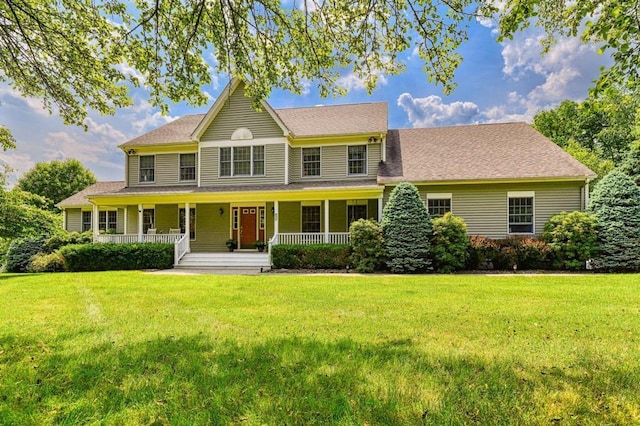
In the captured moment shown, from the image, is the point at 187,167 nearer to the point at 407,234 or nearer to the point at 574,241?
the point at 407,234

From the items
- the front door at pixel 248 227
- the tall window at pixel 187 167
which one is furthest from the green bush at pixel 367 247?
the tall window at pixel 187 167

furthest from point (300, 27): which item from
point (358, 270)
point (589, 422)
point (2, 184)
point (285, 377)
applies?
point (2, 184)

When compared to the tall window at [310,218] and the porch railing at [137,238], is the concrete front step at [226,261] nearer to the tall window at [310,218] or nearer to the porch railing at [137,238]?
the porch railing at [137,238]

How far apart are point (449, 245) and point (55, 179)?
46.7 meters

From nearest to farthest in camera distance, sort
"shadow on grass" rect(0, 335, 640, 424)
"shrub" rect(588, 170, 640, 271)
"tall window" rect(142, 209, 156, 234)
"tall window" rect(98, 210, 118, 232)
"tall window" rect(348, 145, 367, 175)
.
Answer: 1. "shadow on grass" rect(0, 335, 640, 424)
2. "shrub" rect(588, 170, 640, 271)
3. "tall window" rect(348, 145, 367, 175)
4. "tall window" rect(142, 209, 156, 234)
5. "tall window" rect(98, 210, 118, 232)

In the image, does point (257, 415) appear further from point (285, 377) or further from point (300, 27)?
point (300, 27)

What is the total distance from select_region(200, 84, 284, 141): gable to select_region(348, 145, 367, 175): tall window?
12.9 ft

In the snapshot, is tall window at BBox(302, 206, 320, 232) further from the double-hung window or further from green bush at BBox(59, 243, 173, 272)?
the double-hung window

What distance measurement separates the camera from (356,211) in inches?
728

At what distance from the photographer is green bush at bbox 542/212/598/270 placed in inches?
527

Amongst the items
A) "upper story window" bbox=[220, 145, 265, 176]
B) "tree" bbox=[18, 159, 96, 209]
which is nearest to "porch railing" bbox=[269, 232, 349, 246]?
"upper story window" bbox=[220, 145, 265, 176]

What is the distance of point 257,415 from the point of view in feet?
9.24

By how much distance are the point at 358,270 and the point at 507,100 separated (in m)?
20.9

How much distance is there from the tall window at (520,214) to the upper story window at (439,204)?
2647mm
